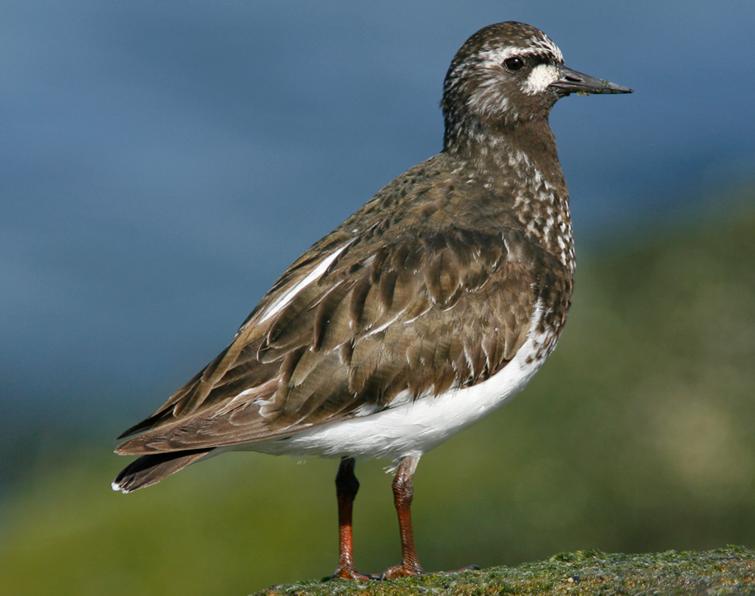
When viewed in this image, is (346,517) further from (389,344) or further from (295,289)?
(295,289)

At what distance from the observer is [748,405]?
9664mm

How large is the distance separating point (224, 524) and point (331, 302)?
294cm

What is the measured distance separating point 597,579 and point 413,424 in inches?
68.8

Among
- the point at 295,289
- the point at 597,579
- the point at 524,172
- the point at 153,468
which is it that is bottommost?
the point at 597,579

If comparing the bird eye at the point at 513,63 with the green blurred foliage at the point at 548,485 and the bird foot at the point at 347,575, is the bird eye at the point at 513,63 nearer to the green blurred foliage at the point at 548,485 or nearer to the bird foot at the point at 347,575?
the green blurred foliage at the point at 548,485

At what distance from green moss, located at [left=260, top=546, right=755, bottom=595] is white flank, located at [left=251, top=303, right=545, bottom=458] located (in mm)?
842

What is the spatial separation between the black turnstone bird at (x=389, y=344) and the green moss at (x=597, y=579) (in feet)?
3.08

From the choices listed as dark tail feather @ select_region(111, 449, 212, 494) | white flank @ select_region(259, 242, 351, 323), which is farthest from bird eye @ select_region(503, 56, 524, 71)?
dark tail feather @ select_region(111, 449, 212, 494)

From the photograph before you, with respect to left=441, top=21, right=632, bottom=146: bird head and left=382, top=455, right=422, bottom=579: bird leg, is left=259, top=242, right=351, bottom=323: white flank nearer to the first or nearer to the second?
left=382, top=455, right=422, bottom=579: bird leg

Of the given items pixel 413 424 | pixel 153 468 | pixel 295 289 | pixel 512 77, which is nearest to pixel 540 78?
pixel 512 77

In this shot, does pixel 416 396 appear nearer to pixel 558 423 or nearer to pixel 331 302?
pixel 331 302

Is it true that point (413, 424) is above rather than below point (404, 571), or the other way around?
above

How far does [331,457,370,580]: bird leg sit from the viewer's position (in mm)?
8008

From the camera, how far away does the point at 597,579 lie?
6449mm
